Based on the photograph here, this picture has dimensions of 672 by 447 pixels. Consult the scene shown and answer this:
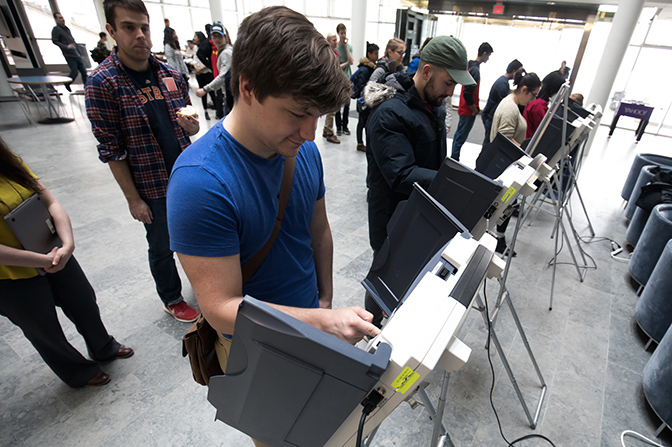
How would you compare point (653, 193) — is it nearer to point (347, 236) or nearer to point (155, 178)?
point (347, 236)

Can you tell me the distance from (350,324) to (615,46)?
6919 mm

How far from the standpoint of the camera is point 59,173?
4141 mm

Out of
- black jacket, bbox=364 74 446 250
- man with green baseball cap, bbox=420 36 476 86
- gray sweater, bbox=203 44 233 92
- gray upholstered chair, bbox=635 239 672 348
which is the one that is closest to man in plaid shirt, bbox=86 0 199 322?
black jacket, bbox=364 74 446 250

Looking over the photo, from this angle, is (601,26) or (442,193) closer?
(442,193)

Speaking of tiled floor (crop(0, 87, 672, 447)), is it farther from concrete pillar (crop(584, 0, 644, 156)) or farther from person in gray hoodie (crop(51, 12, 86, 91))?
person in gray hoodie (crop(51, 12, 86, 91))

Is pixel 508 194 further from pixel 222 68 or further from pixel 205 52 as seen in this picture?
pixel 205 52

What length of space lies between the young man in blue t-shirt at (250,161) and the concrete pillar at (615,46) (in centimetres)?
663

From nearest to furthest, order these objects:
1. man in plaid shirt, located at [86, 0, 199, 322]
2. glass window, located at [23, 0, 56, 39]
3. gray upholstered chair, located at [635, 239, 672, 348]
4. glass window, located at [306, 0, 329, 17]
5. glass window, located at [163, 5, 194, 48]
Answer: man in plaid shirt, located at [86, 0, 199, 322] < gray upholstered chair, located at [635, 239, 672, 348] < glass window, located at [23, 0, 56, 39] < glass window, located at [163, 5, 194, 48] < glass window, located at [306, 0, 329, 17]

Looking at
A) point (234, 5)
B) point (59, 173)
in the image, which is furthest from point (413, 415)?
point (234, 5)

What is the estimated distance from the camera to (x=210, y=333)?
102cm

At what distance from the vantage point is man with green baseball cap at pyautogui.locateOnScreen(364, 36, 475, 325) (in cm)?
161

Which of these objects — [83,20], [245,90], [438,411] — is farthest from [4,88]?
[438,411]

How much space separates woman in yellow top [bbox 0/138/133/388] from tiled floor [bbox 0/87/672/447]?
0.18m

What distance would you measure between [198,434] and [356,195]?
2.94 metres
